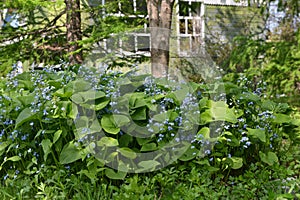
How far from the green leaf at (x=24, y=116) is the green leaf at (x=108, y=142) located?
45cm

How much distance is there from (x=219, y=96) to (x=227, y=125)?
257mm

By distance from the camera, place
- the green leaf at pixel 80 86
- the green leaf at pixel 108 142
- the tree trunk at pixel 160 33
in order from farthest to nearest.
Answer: the tree trunk at pixel 160 33
the green leaf at pixel 80 86
the green leaf at pixel 108 142

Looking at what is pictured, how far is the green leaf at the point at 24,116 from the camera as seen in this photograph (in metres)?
2.17

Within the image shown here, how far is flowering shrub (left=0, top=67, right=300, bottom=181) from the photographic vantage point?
216cm

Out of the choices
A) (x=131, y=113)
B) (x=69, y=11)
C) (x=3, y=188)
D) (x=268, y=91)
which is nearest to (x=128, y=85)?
(x=131, y=113)

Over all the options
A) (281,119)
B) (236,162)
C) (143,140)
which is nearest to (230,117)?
(236,162)

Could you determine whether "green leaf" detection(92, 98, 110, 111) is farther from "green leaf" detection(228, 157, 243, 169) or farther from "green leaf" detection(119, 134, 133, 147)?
"green leaf" detection(228, 157, 243, 169)

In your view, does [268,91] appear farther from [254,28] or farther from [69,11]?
[254,28]

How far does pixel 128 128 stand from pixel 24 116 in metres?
0.63

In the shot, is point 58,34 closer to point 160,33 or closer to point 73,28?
point 73,28

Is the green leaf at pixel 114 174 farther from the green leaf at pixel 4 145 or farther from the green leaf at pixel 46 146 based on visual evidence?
the green leaf at pixel 4 145

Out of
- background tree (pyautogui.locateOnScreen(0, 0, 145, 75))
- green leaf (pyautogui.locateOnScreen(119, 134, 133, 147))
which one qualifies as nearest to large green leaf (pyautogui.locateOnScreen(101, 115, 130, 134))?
green leaf (pyautogui.locateOnScreen(119, 134, 133, 147))

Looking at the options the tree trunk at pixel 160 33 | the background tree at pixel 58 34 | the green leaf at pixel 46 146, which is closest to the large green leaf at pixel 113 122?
the green leaf at pixel 46 146

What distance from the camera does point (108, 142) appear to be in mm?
2115
